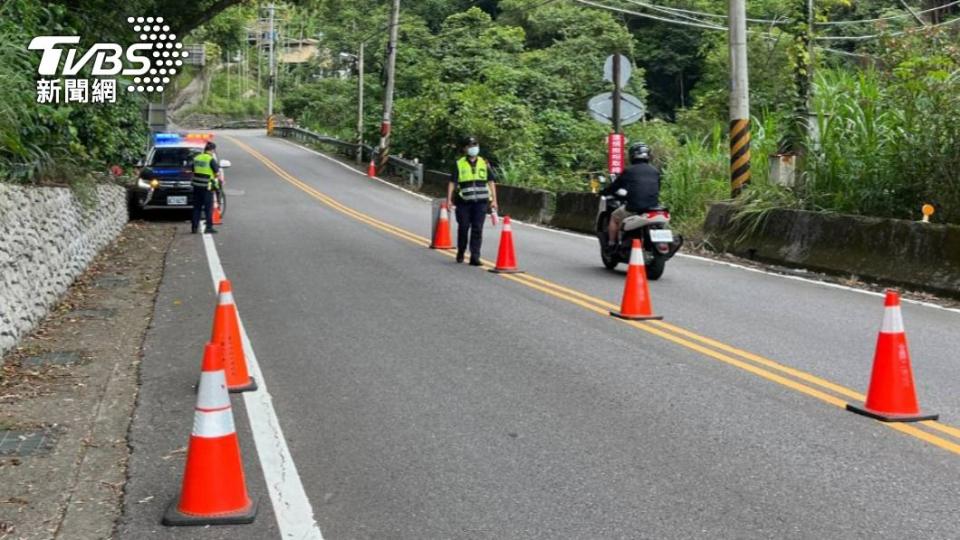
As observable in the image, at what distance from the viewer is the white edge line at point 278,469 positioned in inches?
186

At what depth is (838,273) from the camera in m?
13.6

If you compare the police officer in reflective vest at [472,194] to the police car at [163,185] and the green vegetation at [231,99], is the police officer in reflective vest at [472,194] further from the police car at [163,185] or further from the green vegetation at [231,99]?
the green vegetation at [231,99]

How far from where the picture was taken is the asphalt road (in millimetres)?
4816

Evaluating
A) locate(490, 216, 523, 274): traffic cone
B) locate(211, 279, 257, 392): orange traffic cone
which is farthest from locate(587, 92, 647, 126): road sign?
locate(211, 279, 257, 392): orange traffic cone

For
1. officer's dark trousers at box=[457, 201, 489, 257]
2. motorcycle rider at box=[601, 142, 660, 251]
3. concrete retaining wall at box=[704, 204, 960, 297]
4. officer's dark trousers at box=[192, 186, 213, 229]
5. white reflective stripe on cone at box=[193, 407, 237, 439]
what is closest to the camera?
white reflective stripe on cone at box=[193, 407, 237, 439]

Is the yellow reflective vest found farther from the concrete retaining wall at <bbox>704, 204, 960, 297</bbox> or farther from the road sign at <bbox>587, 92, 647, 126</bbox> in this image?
the road sign at <bbox>587, 92, 647, 126</bbox>

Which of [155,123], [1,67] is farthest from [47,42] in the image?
[155,123]

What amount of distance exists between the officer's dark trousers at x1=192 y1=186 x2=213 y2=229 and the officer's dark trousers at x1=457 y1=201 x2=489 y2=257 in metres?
6.95

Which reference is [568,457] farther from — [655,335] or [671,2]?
[671,2]

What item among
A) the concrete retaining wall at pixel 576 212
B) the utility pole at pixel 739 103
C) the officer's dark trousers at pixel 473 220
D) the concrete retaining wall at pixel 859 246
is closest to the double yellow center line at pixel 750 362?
the officer's dark trousers at pixel 473 220

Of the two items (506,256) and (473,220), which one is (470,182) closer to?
(473,220)

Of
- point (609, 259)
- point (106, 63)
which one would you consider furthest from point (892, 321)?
point (106, 63)

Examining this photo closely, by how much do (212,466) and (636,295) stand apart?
5.99m

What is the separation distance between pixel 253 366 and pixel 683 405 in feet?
11.3
